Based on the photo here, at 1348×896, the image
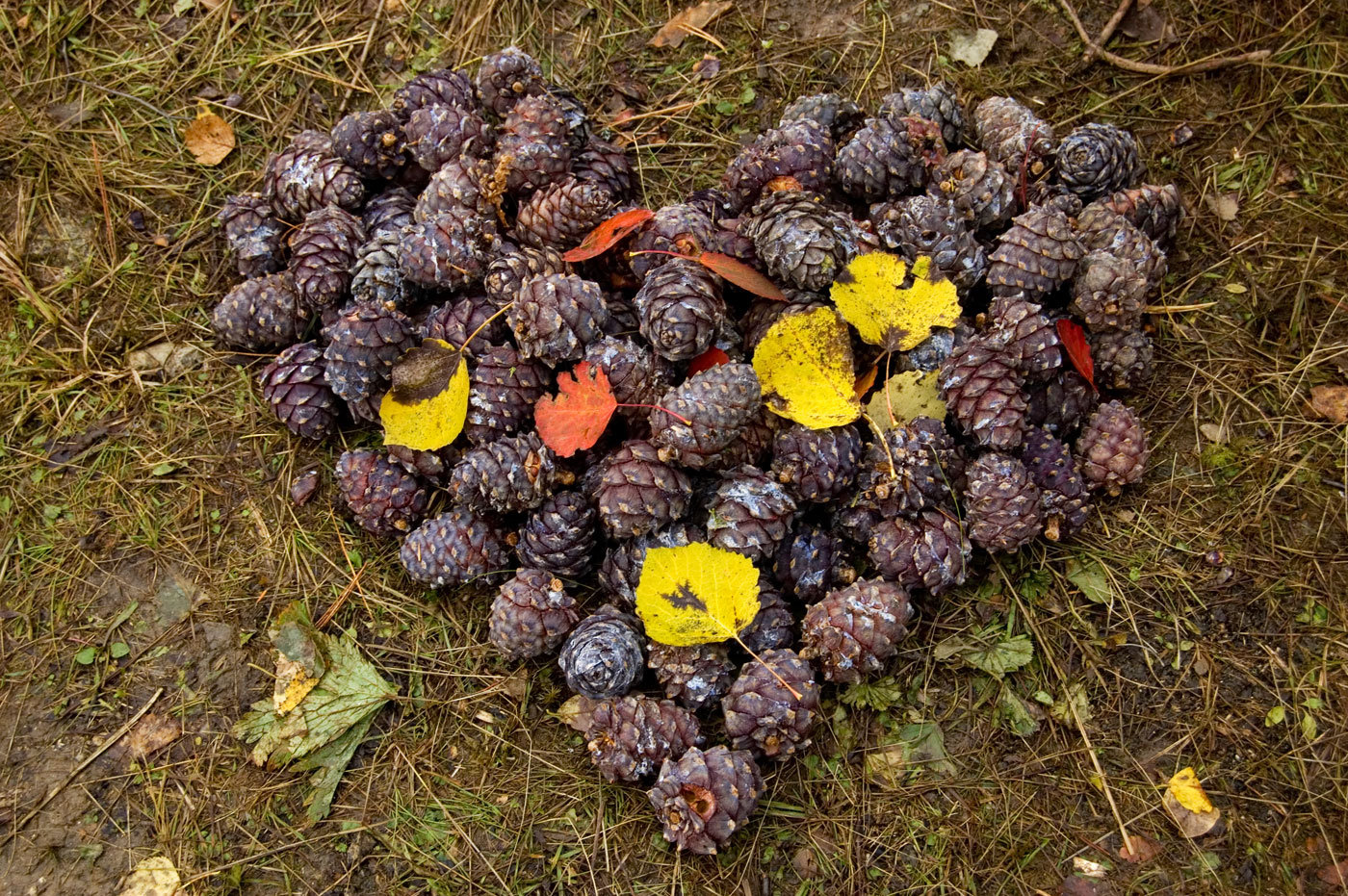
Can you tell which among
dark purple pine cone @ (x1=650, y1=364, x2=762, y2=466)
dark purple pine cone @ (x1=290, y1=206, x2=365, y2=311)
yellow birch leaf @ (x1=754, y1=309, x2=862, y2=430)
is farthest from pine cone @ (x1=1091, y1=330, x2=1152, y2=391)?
dark purple pine cone @ (x1=290, y1=206, x2=365, y2=311)

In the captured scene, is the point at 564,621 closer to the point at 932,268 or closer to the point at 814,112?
the point at 932,268

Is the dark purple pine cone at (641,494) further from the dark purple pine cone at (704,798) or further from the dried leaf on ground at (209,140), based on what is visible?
the dried leaf on ground at (209,140)

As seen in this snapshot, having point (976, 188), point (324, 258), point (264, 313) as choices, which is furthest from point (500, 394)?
point (976, 188)

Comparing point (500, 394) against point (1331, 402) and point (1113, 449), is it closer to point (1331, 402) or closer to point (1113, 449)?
point (1113, 449)

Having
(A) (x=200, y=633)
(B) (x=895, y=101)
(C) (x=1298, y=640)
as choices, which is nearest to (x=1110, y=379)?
(C) (x=1298, y=640)

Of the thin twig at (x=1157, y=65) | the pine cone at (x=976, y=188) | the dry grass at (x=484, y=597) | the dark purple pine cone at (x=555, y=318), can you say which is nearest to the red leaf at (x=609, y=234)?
the dark purple pine cone at (x=555, y=318)

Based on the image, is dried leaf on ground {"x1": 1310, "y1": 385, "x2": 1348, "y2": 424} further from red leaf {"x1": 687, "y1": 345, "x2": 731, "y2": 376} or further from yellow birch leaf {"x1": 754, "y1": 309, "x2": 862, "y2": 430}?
red leaf {"x1": 687, "y1": 345, "x2": 731, "y2": 376}
